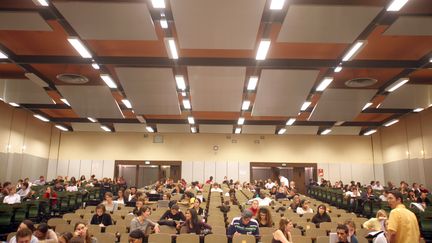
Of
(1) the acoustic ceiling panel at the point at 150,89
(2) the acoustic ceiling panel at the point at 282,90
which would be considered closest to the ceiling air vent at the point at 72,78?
(1) the acoustic ceiling panel at the point at 150,89

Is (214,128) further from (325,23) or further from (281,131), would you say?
(325,23)

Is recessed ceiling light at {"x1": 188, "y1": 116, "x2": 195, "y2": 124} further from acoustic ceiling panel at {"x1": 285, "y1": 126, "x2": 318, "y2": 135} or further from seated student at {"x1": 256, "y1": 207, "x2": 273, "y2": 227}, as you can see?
seated student at {"x1": 256, "y1": 207, "x2": 273, "y2": 227}

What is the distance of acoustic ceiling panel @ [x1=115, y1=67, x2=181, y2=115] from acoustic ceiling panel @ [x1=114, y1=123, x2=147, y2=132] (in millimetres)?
4403

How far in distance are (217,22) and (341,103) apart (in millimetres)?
8421

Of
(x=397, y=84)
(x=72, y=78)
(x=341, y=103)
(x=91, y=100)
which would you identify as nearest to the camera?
(x=397, y=84)

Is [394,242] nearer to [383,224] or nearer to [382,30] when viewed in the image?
[383,224]

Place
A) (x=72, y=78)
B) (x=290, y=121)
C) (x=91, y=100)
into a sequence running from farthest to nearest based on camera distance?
(x=290, y=121)
(x=91, y=100)
(x=72, y=78)

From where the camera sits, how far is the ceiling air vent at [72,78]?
12.4 m

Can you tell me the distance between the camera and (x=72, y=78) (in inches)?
497

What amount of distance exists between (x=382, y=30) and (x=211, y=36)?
4155mm

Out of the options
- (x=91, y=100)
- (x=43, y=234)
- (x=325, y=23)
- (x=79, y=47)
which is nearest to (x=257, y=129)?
(x=91, y=100)

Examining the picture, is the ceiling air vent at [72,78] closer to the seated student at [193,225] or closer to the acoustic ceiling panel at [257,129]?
the seated student at [193,225]

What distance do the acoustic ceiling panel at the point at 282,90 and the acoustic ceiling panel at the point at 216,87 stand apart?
0.77 meters

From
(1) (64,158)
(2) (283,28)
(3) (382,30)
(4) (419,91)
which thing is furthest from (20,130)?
(4) (419,91)
